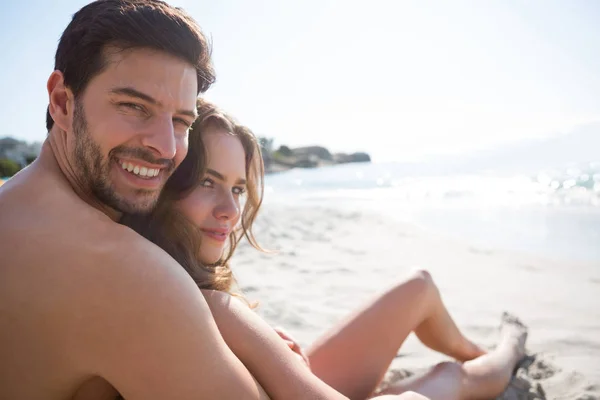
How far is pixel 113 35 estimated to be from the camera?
1.90 m

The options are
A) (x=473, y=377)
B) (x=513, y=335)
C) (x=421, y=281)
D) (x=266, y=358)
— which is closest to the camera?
(x=266, y=358)

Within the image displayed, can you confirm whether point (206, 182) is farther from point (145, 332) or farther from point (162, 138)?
point (145, 332)

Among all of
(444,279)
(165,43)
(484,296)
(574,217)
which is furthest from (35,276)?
(574,217)

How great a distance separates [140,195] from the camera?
78.4 inches

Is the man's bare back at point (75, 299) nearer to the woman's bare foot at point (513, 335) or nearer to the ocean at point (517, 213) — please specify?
the woman's bare foot at point (513, 335)

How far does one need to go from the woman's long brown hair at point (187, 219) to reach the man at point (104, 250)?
42 cm

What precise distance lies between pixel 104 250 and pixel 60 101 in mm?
800

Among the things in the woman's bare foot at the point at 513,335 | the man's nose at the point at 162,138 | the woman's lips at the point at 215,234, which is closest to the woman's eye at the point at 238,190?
the woman's lips at the point at 215,234

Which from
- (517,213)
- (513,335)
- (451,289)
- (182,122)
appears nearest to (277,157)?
(517,213)

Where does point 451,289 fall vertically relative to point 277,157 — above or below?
below

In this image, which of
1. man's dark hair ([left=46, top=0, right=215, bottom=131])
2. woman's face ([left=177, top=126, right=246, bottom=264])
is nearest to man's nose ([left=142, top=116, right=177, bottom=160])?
man's dark hair ([left=46, top=0, right=215, bottom=131])

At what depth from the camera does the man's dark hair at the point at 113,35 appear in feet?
6.23

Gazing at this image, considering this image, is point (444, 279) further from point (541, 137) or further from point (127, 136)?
point (541, 137)

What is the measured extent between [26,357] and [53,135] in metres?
0.88
